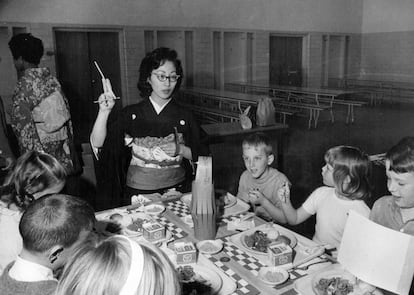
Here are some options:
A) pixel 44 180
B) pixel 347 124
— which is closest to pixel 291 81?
pixel 347 124

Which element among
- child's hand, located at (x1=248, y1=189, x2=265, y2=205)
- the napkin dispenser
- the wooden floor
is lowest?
the wooden floor

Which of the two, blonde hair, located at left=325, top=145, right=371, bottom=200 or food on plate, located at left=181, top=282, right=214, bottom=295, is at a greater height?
blonde hair, located at left=325, top=145, right=371, bottom=200

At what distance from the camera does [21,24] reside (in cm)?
398

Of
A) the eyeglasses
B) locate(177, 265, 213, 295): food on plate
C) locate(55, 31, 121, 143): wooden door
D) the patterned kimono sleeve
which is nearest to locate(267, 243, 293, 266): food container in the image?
locate(177, 265, 213, 295): food on plate

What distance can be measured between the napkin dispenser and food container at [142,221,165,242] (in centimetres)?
15

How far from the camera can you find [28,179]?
163cm

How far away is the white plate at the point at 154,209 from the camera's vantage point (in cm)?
191

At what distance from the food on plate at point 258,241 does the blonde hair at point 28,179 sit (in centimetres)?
83

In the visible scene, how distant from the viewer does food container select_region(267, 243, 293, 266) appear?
136 cm

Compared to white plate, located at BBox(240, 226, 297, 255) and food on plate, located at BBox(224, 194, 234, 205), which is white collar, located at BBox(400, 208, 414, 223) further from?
food on plate, located at BBox(224, 194, 234, 205)

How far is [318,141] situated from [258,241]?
12.6ft

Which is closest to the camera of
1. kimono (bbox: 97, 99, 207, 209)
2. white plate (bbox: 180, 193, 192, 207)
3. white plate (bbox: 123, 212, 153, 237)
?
white plate (bbox: 123, 212, 153, 237)

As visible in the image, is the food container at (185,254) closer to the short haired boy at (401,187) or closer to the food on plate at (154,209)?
the food on plate at (154,209)

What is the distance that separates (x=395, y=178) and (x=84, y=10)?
3685 mm
